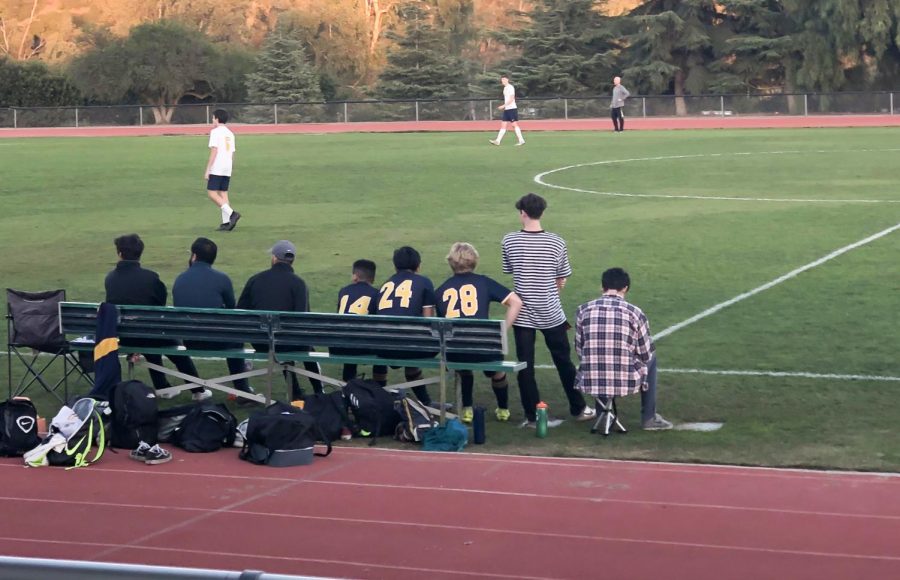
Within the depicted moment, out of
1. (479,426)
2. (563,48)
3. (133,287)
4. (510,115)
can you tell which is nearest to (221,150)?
(133,287)

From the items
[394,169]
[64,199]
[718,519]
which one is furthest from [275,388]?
[394,169]

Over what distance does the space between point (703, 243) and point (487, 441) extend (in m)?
9.98

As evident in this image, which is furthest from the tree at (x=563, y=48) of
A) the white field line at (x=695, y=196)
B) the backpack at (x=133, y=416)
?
the backpack at (x=133, y=416)

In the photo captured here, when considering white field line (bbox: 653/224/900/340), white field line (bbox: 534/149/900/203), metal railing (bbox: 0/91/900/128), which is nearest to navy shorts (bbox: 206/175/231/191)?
white field line (bbox: 534/149/900/203)

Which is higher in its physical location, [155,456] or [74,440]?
[74,440]

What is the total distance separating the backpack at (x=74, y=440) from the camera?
8.59m

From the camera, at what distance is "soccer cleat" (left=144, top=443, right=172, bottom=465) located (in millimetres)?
8672

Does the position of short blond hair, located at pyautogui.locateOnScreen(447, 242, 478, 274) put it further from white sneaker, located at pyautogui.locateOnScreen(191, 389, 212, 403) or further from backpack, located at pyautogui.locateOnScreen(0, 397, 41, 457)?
backpack, located at pyautogui.locateOnScreen(0, 397, 41, 457)

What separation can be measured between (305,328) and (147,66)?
67.8 m

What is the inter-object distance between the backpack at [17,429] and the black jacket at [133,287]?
6.18ft

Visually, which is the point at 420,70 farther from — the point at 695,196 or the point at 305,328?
the point at 305,328

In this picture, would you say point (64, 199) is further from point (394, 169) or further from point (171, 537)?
point (171, 537)

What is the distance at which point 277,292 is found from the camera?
34.8ft

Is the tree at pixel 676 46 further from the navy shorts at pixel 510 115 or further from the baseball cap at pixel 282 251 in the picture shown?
the baseball cap at pixel 282 251
